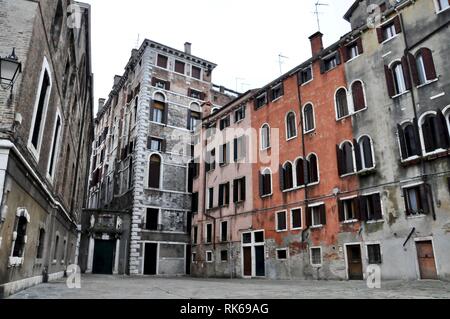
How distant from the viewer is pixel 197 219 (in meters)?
28.0

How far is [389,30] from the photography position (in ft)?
56.6

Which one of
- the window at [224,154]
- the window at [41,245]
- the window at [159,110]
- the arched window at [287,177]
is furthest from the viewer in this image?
the window at [159,110]

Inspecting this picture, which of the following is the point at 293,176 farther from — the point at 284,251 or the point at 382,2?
the point at 382,2

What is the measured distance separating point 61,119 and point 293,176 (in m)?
13.0

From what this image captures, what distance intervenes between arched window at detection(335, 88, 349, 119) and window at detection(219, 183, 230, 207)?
10.2m

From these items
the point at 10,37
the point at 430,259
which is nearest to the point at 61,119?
the point at 10,37

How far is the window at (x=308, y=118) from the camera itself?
2014 cm

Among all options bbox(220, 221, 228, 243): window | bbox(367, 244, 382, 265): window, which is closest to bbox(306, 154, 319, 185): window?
bbox(367, 244, 382, 265): window

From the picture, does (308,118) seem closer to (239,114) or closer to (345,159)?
(345,159)

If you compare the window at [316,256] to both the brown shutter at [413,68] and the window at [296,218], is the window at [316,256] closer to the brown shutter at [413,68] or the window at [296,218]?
the window at [296,218]

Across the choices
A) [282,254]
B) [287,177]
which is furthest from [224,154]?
[282,254]

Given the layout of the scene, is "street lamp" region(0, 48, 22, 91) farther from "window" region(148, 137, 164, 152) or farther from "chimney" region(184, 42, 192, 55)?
"chimney" region(184, 42, 192, 55)

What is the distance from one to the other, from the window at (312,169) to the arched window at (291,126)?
2.09 meters

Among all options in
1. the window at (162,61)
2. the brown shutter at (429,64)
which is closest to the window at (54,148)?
the brown shutter at (429,64)
